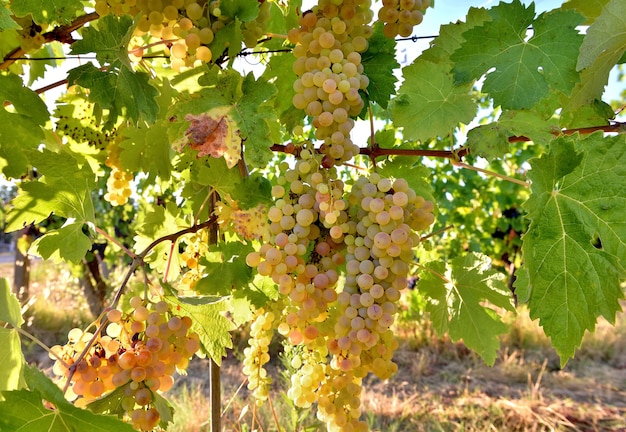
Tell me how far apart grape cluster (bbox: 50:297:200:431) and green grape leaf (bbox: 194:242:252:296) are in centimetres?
20

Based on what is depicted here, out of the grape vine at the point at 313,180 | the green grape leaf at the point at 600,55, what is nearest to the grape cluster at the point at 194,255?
the grape vine at the point at 313,180

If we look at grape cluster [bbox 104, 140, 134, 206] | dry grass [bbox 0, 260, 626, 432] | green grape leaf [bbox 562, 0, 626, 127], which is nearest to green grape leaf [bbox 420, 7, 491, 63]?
green grape leaf [bbox 562, 0, 626, 127]

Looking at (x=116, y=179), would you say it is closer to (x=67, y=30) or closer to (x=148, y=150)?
(x=148, y=150)

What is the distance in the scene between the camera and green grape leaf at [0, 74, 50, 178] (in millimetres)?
942

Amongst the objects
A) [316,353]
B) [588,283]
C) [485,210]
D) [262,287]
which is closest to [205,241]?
[262,287]

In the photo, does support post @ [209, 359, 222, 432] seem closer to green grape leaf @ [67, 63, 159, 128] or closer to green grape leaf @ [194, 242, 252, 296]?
green grape leaf @ [194, 242, 252, 296]

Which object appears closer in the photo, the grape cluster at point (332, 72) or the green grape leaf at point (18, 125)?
the grape cluster at point (332, 72)

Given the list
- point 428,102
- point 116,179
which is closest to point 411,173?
point 428,102

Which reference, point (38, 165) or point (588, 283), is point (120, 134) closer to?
point (38, 165)

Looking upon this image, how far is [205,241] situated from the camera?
112 cm

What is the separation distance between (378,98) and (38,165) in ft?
1.84

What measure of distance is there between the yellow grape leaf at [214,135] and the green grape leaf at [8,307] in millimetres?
339

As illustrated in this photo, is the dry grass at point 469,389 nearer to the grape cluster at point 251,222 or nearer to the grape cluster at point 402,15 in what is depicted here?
the grape cluster at point 251,222

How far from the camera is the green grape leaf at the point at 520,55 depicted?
792 mm
